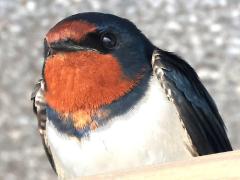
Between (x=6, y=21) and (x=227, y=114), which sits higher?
(x=6, y=21)

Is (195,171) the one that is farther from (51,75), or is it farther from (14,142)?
(14,142)

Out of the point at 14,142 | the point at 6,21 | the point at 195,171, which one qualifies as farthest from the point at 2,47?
the point at 195,171

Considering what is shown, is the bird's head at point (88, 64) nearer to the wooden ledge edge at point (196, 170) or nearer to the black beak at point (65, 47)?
the black beak at point (65, 47)

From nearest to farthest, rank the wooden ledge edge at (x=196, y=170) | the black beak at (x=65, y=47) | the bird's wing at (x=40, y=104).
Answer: the wooden ledge edge at (x=196, y=170) → the black beak at (x=65, y=47) → the bird's wing at (x=40, y=104)

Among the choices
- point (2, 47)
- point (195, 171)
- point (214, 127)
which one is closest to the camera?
point (195, 171)

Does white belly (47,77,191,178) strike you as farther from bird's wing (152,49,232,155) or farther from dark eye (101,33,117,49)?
dark eye (101,33,117,49)

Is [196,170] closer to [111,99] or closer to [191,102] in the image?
[111,99]

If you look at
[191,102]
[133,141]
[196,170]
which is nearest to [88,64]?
[133,141]

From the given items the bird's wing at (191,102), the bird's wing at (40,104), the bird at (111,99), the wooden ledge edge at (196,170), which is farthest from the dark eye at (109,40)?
the wooden ledge edge at (196,170)
